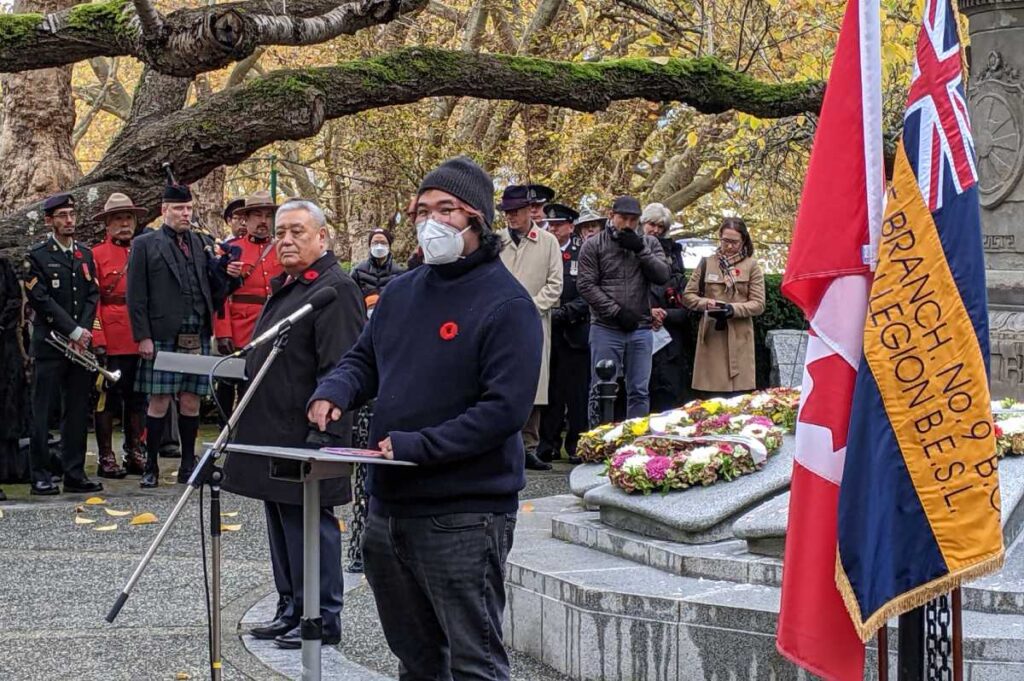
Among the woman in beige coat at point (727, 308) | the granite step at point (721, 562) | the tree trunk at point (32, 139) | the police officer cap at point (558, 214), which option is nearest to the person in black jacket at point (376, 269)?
the police officer cap at point (558, 214)

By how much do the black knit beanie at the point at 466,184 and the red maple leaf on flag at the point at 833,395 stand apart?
1102mm

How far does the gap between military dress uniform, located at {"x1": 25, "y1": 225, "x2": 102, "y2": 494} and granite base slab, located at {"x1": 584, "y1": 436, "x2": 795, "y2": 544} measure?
16.7 feet

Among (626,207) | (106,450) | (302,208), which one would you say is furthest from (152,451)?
(302,208)

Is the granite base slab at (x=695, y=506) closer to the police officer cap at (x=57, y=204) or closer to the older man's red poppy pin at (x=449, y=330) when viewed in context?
the older man's red poppy pin at (x=449, y=330)

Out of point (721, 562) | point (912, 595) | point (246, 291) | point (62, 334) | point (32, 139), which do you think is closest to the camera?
point (912, 595)

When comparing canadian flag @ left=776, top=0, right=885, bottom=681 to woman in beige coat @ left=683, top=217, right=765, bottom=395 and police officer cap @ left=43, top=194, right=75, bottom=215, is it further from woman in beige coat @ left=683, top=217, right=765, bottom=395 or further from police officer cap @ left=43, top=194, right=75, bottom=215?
woman in beige coat @ left=683, top=217, right=765, bottom=395

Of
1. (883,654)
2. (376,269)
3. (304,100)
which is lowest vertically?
(883,654)

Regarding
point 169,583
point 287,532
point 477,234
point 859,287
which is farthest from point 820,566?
point 169,583

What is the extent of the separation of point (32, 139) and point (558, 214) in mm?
5590

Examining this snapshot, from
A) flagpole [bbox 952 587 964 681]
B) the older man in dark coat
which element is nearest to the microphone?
the older man in dark coat

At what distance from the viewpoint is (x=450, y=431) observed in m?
4.23

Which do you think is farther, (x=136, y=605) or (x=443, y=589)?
(x=136, y=605)

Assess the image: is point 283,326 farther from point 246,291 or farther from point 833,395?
point 246,291

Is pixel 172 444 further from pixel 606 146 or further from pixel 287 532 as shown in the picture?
pixel 606 146
